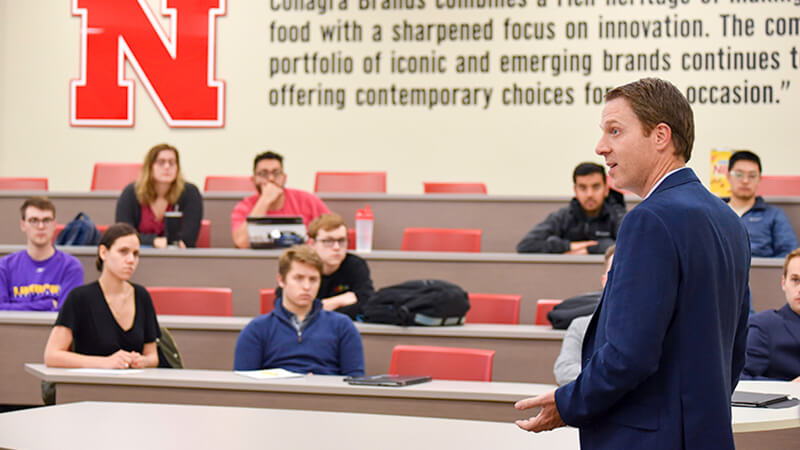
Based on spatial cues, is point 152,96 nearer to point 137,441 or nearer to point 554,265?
point 554,265

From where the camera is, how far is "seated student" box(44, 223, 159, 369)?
3.34 metres

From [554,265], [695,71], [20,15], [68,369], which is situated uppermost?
[20,15]

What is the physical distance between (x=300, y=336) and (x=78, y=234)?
222 centimetres

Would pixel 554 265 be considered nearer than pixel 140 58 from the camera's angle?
Yes

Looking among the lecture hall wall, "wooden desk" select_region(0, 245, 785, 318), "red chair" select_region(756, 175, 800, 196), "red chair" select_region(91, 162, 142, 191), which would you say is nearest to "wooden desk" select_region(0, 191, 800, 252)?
"wooden desk" select_region(0, 245, 785, 318)

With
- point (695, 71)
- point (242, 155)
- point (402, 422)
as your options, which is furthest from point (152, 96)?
point (402, 422)

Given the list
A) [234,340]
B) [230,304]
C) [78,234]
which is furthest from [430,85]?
[234,340]

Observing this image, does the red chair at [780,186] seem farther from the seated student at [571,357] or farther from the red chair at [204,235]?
the red chair at [204,235]

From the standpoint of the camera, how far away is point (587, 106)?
767 cm

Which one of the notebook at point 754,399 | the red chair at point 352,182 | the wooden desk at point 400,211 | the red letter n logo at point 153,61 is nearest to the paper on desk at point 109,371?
the notebook at point 754,399

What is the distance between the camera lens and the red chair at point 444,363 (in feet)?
10.8

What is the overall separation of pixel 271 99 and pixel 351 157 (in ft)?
3.01

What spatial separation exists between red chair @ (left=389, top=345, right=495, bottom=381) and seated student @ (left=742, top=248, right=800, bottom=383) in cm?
95

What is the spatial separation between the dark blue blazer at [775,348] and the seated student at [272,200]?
111 inches
